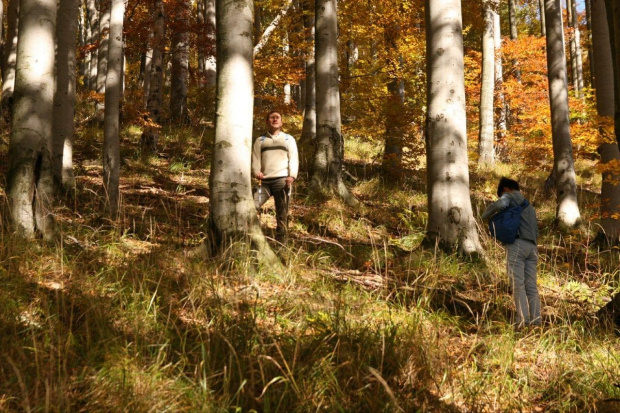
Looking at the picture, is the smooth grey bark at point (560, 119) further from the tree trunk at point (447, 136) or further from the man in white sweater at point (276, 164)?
the man in white sweater at point (276, 164)

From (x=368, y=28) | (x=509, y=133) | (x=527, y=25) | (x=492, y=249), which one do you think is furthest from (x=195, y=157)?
(x=527, y=25)

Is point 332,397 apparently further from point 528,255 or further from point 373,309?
point 528,255

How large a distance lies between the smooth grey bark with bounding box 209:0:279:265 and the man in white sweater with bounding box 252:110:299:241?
1301 mm

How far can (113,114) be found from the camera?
768cm

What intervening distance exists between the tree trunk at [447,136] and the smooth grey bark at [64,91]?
565 cm

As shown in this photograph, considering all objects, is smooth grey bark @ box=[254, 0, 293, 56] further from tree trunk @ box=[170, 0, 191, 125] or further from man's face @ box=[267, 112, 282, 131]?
man's face @ box=[267, 112, 282, 131]

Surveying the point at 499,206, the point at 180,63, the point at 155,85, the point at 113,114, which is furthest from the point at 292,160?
the point at 180,63

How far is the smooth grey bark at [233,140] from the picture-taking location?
4.87m

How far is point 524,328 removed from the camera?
397 cm

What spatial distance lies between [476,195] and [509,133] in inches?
330

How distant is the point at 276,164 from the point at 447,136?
2.15 m

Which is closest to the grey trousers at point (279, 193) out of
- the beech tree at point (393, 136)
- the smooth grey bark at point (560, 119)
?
the beech tree at point (393, 136)

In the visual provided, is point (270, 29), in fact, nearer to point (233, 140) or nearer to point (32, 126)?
point (233, 140)

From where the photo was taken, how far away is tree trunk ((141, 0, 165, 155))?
39.2ft
